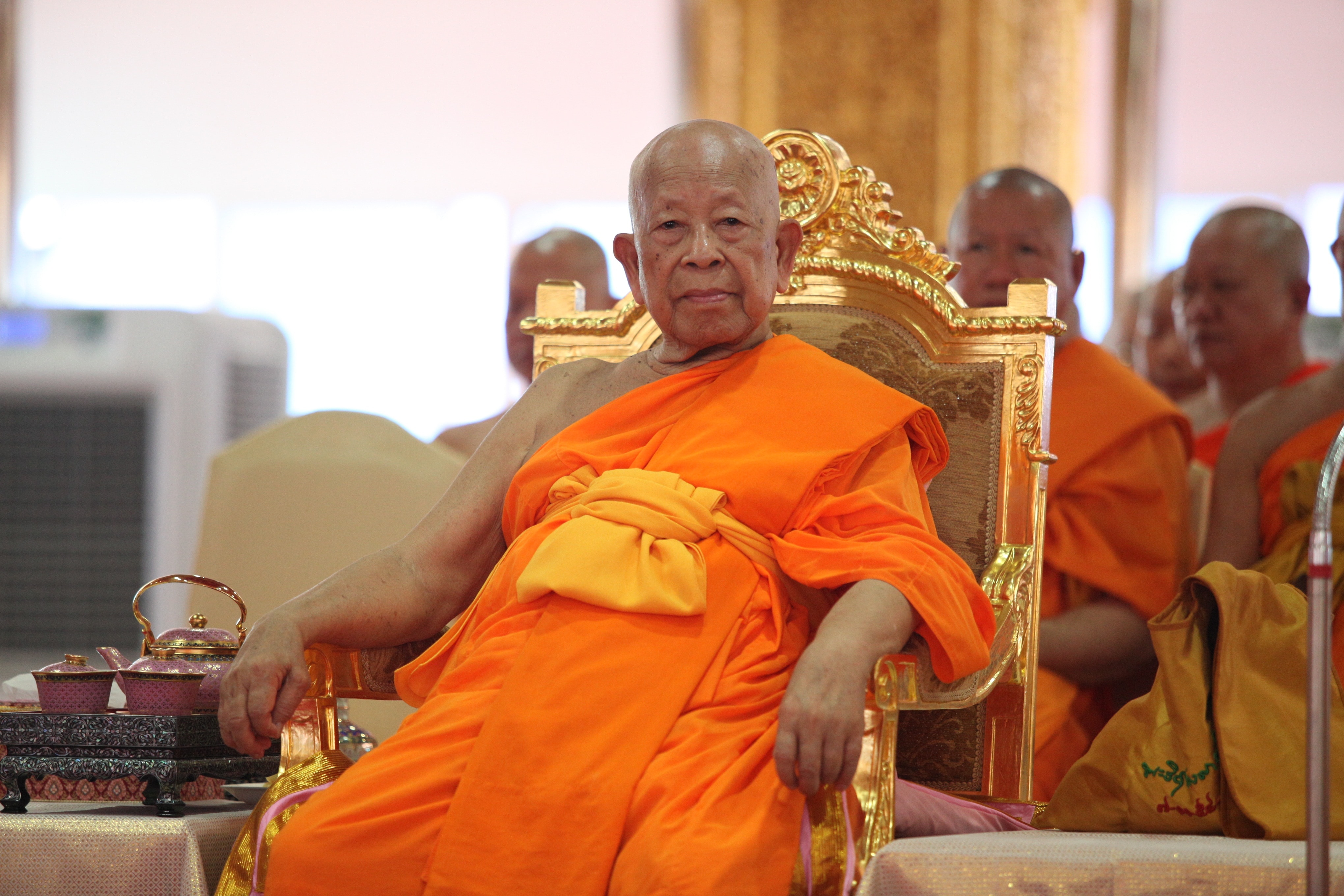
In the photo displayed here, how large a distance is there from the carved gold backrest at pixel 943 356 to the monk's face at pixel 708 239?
0.36m

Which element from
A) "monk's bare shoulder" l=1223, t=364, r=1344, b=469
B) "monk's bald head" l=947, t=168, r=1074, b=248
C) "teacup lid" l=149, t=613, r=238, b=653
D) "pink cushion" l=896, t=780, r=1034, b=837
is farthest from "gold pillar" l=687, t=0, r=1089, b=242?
"teacup lid" l=149, t=613, r=238, b=653

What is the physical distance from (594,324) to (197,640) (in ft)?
2.73

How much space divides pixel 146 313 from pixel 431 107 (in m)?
3.40

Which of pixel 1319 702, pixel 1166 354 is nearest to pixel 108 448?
pixel 1166 354

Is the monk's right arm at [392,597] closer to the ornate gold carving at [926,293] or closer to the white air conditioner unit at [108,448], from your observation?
the ornate gold carving at [926,293]

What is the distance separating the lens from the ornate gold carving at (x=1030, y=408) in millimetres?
2143

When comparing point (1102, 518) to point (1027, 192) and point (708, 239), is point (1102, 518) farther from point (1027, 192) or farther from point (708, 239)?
point (708, 239)

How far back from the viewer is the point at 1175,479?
100 inches

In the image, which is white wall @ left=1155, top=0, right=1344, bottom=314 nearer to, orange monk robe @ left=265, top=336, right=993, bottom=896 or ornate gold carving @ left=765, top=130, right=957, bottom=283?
ornate gold carving @ left=765, top=130, right=957, bottom=283

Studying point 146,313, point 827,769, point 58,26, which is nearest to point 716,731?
point 827,769

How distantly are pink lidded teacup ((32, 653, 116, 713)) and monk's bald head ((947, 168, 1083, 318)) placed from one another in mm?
1682

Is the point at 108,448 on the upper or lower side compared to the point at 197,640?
upper

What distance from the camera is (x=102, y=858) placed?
166 centimetres

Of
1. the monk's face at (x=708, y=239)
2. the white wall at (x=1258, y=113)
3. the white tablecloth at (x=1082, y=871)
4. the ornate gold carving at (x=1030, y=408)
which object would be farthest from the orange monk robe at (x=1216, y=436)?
the white wall at (x=1258, y=113)
